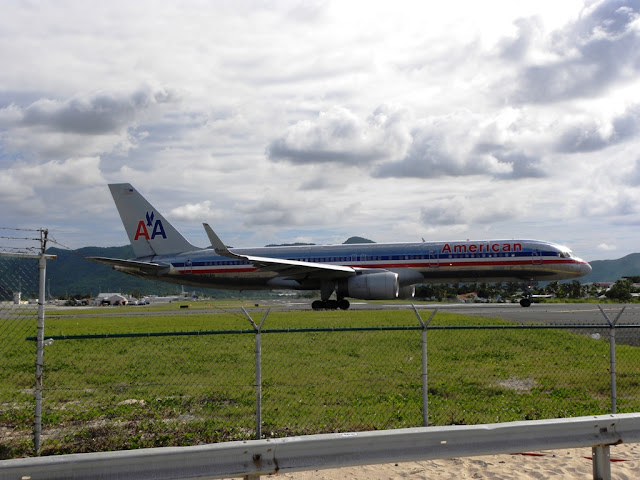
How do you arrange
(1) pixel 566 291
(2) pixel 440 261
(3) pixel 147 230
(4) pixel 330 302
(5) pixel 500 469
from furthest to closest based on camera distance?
(1) pixel 566 291
(3) pixel 147 230
(4) pixel 330 302
(2) pixel 440 261
(5) pixel 500 469

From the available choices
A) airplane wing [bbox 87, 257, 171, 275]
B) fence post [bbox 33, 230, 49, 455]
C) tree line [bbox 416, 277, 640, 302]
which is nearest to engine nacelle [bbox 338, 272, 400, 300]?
airplane wing [bbox 87, 257, 171, 275]

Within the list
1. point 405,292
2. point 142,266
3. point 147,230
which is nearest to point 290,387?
point 405,292

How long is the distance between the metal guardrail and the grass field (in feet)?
8.12

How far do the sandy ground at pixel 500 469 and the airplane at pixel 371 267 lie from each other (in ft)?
74.8

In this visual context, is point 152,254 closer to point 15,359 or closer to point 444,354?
point 15,359

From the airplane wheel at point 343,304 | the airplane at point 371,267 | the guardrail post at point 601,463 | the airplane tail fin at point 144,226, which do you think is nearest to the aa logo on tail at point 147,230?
the airplane tail fin at point 144,226

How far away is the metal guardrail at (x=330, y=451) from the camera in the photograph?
4582mm

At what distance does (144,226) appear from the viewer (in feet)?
121

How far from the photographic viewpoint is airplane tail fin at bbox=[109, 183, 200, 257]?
3653 centimetres

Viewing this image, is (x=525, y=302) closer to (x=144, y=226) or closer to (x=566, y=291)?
(x=144, y=226)

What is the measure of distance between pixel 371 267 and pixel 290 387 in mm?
22491

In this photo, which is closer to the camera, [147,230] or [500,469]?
[500,469]

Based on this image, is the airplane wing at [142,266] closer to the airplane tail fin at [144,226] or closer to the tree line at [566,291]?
the airplane tail fin at [144,226]

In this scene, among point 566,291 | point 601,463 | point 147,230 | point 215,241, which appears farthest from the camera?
point 566,291
